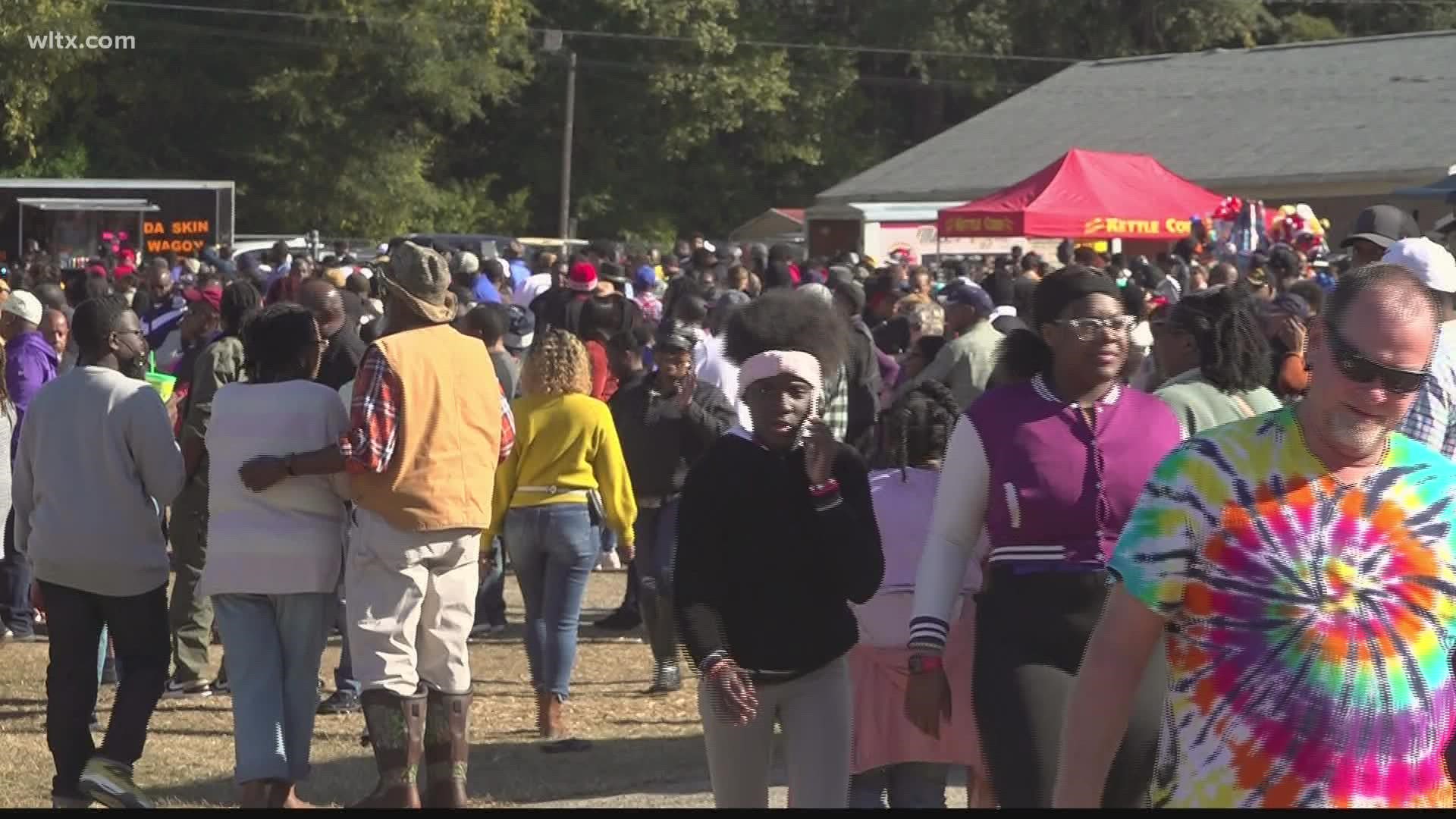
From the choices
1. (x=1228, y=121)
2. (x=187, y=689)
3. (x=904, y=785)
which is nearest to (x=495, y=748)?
(x=187, y=689)

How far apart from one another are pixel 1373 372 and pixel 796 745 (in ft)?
8.00

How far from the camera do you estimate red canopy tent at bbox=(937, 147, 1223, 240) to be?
22141mm

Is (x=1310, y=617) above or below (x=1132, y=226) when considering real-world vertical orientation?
below

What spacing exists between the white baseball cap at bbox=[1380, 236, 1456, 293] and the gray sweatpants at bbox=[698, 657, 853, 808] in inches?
76.4

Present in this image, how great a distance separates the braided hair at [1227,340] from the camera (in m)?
6.52

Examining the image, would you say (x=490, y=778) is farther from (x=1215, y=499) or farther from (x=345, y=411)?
(x=1215, y=499)

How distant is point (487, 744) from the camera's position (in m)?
8.93

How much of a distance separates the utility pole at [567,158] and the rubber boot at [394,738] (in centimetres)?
4097

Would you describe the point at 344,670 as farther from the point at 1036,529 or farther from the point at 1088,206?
the point at 1088,206

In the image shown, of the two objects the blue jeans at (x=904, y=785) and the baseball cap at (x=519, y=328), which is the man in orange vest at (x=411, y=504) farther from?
the baseball cap at (x=519, y=328)

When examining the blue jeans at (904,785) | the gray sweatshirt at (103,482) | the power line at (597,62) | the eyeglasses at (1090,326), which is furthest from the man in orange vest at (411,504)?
the power line at (597,62)

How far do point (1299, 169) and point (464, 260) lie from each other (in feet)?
70.2

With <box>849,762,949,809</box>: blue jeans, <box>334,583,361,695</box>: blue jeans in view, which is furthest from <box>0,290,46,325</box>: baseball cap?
<box>849,762,949,809</box>: blue jeans

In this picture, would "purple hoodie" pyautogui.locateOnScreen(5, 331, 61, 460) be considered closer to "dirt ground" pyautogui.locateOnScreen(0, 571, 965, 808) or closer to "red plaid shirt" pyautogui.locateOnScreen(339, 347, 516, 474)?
"dirt ground" pyautogui.locateOnScreen(0, 571, 965, 808)
